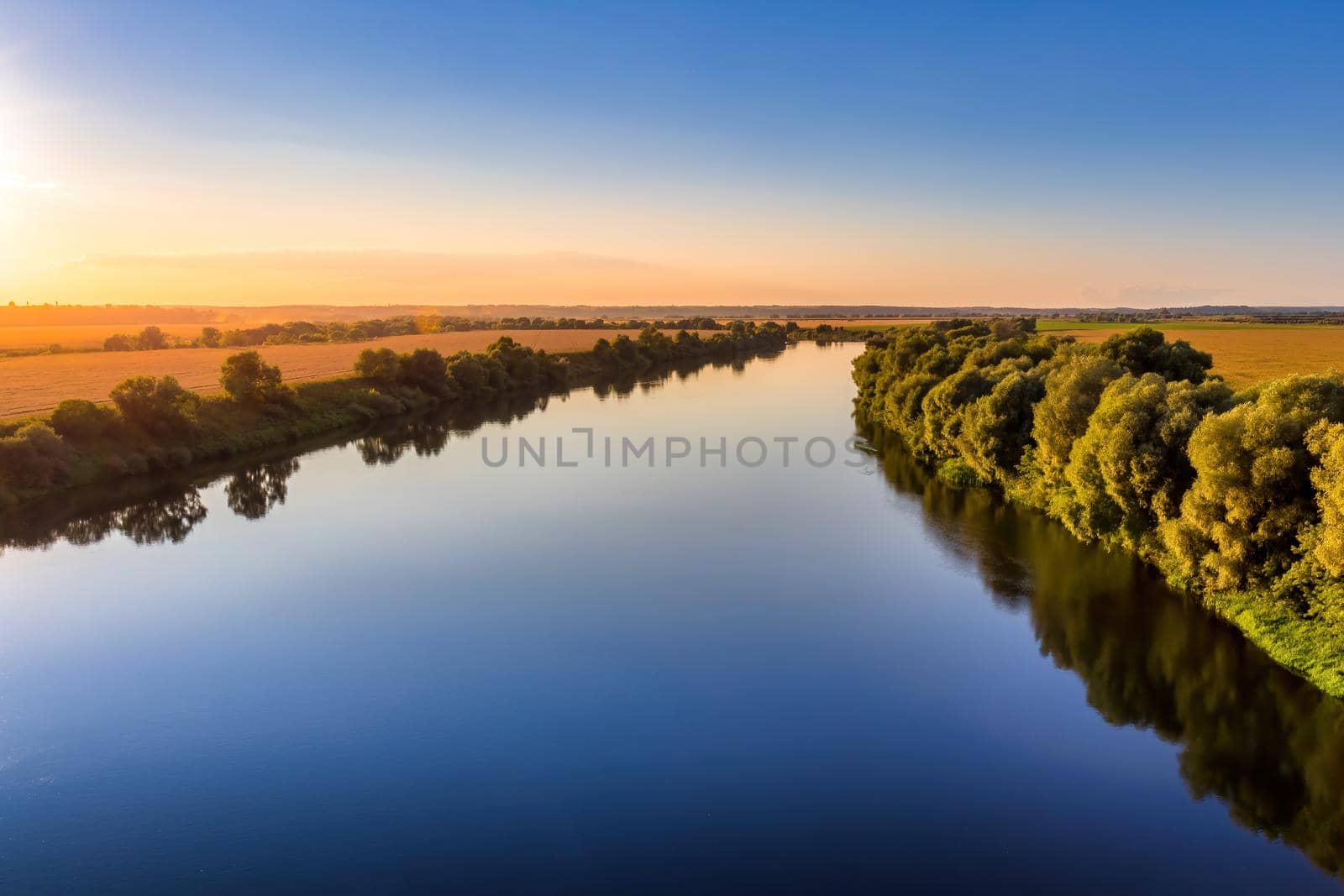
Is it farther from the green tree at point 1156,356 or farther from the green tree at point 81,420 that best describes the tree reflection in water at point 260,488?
Answer: the green tree at point 1156,356

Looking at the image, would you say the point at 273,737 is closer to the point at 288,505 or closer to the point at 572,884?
the point at 572,884

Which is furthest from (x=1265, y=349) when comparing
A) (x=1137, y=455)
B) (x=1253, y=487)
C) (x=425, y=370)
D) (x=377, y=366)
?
(x=377, y=366)

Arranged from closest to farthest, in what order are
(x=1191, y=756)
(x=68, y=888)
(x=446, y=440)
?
(x=68, y=888) < (x=1191, y=756) < (x=446, y=440)

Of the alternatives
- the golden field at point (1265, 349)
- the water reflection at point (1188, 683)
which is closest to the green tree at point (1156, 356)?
the golden field at point (1265, 349)


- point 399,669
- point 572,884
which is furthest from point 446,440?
point 572,884

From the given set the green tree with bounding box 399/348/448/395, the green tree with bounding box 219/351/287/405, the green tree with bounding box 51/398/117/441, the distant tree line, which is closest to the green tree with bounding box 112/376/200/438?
the green tree with bounding box 51/398/117/441

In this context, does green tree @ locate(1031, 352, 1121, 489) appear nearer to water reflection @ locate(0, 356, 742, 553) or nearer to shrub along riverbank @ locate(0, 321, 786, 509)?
water reflection @ locate(0, 356, 742, 553)

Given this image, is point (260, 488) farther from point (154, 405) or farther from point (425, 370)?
point (425, 370)
